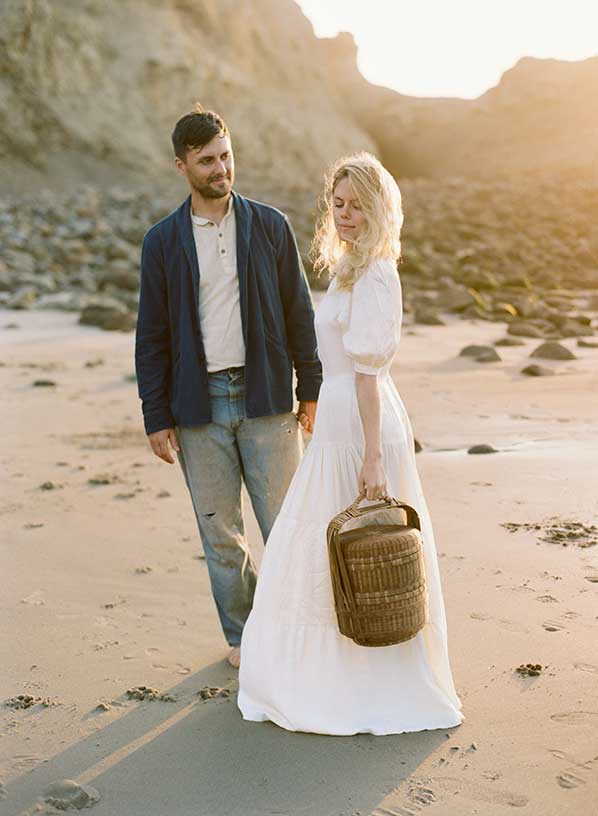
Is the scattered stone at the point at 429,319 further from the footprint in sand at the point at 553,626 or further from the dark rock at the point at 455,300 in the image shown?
the footprint in sand at the point at 553,626

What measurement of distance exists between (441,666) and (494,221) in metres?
25.1

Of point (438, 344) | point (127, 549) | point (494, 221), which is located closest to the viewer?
point (127, 549)

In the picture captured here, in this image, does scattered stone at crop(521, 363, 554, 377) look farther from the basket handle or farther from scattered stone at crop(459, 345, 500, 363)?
the basket handle

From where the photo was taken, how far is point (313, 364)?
3.88m

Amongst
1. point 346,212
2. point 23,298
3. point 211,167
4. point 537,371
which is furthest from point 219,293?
point 23,298

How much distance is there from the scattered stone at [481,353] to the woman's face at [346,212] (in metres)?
8.09

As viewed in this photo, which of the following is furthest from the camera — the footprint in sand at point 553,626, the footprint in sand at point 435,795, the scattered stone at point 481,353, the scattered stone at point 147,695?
the scattered stone at point 481,353

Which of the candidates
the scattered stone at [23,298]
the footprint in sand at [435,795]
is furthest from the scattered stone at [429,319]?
the footprint in sand at [435,795]

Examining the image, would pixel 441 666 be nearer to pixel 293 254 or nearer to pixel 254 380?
pixel 254 380

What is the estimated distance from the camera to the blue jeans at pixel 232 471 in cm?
375

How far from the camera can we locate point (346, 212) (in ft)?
10.3

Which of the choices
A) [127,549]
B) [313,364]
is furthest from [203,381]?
[127,549]

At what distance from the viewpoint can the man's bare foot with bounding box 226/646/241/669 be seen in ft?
12.7

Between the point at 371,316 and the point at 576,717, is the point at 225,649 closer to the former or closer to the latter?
the point at 576,717
